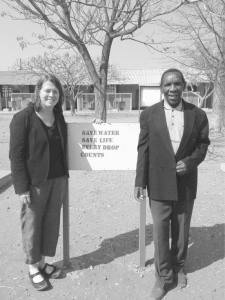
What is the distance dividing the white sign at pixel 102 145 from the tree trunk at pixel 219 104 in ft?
19.7

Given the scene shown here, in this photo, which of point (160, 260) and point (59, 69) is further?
point (59, 69)

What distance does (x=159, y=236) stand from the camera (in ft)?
9.37

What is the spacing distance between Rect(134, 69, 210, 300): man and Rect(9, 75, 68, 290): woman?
0.70m

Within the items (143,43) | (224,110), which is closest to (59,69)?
(224,110)

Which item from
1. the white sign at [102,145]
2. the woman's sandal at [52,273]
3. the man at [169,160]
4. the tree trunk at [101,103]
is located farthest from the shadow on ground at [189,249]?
the tree trunk at [101,103]

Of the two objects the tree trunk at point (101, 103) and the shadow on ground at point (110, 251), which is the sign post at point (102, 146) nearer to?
the shadow on ground at point (110, 251)

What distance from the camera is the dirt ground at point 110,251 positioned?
9.65 ft

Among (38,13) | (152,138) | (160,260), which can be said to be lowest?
(160,260)

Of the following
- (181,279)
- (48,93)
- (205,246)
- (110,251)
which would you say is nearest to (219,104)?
(205,246)

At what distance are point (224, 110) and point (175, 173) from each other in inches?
309

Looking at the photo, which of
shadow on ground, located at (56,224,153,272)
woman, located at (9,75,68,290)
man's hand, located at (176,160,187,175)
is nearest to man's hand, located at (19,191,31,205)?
woman, located at (9,75,68,290)

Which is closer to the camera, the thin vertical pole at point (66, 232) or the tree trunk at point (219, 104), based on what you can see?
the thin vertical pole at point (66, 232)

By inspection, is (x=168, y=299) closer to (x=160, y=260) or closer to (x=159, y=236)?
(x=160, y=260)

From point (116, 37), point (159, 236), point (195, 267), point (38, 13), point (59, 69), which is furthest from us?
point (59, 69)
